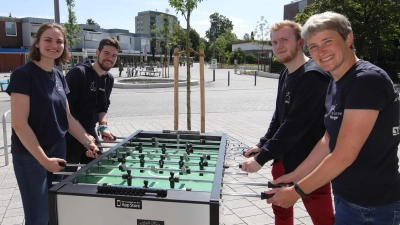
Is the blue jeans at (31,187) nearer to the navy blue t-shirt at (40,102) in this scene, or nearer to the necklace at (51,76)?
the navy blue t-shirt at (40,102)

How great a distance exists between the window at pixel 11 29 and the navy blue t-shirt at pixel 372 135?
167 feet

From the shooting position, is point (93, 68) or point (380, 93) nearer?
point (380, 93)

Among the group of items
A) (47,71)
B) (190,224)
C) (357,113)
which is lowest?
(190,224)

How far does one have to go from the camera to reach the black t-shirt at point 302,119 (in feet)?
8.55

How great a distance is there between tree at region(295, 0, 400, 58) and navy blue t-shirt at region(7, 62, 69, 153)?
22.0 meters

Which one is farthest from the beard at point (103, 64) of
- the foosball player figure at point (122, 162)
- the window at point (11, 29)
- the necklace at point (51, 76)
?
the window at point (11, 29)

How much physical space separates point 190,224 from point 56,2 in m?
11.6

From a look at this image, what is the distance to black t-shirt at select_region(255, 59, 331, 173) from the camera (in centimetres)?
261

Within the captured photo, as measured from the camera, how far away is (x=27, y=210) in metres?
2.59

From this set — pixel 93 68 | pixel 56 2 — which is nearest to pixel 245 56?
pixel 56 2

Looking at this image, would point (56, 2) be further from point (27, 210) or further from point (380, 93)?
point (380, 93)

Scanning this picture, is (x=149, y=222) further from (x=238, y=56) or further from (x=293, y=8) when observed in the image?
(x=238, y=56)

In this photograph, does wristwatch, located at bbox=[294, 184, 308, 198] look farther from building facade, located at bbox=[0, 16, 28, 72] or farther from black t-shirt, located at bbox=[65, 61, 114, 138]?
building facade, located at bbox=[0, 16, 28, 72]

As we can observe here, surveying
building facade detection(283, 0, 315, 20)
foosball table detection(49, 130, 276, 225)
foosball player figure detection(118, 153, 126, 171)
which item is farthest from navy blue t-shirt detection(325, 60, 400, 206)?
building facade detection(283, 0, 315, 20)
